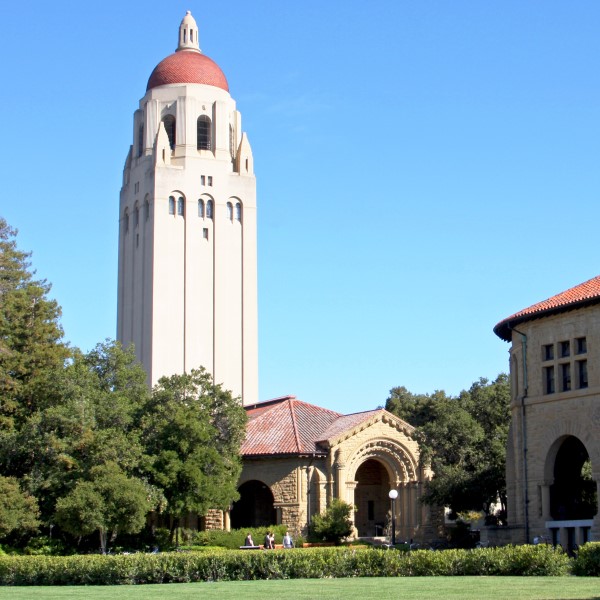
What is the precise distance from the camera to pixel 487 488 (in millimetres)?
51781

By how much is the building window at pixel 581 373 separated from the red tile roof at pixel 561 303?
82.4 inches

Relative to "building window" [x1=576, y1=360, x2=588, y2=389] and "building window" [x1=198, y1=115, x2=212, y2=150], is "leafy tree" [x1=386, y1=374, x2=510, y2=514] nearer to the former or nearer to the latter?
"building window" [x1=576, y1=360, x2=588, y2=389]

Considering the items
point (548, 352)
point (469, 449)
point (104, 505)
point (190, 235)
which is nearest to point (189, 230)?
point (190, 235)

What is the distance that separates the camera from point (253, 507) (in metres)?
58.8

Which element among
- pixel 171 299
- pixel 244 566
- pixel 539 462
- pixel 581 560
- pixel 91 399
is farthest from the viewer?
pixel 171 299

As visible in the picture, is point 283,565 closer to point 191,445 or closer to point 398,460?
point 191,445

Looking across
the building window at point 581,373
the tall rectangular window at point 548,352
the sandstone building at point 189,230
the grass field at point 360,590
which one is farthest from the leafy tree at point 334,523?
the sandstone building at point 189,230

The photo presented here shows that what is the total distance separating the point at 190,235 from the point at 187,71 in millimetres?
13933

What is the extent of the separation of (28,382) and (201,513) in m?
9.56

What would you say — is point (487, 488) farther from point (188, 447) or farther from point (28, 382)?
point (28, 382)

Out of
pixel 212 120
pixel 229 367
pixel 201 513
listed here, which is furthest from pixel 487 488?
pixel 212 120

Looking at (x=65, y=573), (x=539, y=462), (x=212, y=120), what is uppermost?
(x=212, y=120)

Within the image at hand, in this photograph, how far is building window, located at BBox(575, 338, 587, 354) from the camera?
4094 centimetres

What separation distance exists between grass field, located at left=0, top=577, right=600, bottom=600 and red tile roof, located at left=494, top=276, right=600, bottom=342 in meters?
16.0
